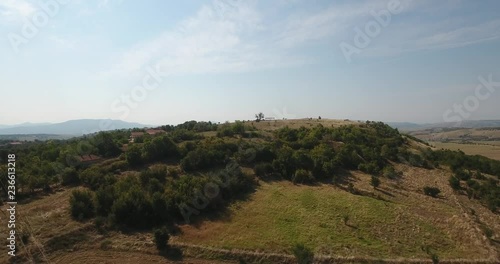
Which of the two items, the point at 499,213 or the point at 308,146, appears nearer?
the point at 499,213

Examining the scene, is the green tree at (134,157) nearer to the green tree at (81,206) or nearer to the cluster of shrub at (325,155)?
the green tree at (81,206)

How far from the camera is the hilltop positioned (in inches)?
1065

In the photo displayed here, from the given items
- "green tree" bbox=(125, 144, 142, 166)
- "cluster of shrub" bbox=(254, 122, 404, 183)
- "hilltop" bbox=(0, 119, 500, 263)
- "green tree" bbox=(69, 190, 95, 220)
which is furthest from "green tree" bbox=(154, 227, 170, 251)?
"green tree" bbox=(125, 144, 142, 166)

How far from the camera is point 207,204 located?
35.0 metres

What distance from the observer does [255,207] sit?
35.1 m

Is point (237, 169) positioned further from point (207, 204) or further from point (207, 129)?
point (207, 129)

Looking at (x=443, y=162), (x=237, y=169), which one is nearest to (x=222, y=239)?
(x=237, y=169)

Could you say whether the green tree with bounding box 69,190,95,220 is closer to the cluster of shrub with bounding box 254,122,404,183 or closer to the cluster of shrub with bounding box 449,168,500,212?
the cluster of shrub with bounding box 254,122,404,183

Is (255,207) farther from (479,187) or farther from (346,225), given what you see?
(479,187)

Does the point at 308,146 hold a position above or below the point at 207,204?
above

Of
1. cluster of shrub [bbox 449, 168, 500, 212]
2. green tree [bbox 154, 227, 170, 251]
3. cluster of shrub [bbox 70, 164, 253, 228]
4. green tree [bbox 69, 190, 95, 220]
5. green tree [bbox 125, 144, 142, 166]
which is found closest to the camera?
green tree [bbox 154, 227, 170, 251]

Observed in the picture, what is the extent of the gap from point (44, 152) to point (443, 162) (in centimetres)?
6696

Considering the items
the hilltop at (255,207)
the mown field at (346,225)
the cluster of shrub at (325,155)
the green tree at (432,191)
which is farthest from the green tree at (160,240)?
the green tree at (432,191)

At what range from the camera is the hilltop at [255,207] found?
27.0 meters
